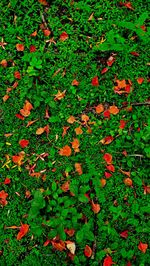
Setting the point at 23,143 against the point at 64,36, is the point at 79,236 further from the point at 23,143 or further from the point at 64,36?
the point at 64,36

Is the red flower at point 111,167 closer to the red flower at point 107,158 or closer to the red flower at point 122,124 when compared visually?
the red flower at point 107,158

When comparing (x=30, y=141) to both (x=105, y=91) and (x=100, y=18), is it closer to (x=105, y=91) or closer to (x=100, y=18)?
(x=105, y=91)

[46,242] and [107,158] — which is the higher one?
[107,158]

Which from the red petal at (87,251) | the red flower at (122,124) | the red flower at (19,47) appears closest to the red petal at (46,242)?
the red petal at (87,251)

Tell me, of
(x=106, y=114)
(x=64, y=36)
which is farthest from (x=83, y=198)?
(x=64, y=36)

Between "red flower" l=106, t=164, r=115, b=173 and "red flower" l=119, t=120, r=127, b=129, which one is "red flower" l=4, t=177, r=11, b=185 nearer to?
"red flower" l=106, t=164, r=115, b=173

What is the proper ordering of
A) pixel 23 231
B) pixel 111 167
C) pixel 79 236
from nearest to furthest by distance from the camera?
1. pixel 79 236
2. pixel 23 231
3. pixel 111 167

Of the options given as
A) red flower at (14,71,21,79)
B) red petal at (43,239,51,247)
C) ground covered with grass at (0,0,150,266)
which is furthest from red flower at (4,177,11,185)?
red flower at (14,71,21,79)

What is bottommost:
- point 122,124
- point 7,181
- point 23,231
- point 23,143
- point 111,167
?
point 23,231

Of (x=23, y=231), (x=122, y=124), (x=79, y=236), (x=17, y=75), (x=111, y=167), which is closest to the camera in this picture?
(x=79, y=236)
